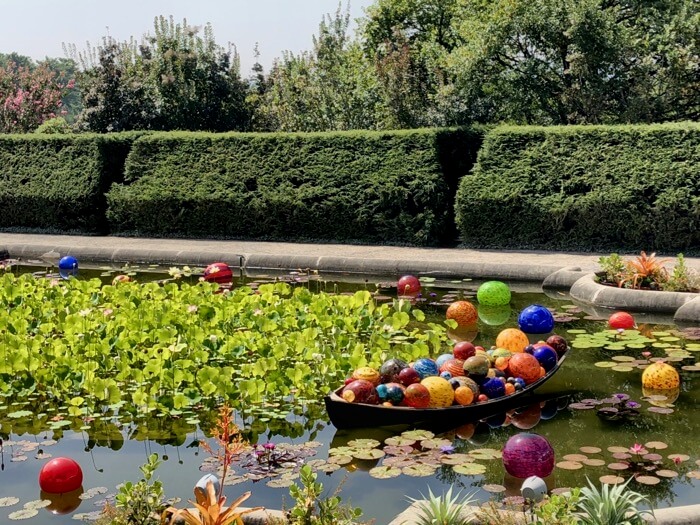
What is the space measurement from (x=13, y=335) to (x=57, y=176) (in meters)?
10.4

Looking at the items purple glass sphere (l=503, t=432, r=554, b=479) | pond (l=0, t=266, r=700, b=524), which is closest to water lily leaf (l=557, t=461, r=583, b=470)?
pond (l=0, t=266, r=700, b=524)

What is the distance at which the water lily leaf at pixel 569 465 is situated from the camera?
5.13 m

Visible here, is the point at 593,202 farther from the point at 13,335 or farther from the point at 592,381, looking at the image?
the point at 13,335

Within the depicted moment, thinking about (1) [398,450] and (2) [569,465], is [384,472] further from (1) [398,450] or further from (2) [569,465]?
(2) [569,465]

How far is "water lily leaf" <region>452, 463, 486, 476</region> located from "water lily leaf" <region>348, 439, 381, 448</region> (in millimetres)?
606

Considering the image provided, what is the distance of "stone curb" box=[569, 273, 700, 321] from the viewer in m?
9.17

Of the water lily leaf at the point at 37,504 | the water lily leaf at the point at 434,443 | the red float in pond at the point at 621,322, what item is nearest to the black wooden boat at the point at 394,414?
the water lily leaf at the point at 434,443

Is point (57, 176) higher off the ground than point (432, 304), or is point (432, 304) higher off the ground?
point (57, 176)

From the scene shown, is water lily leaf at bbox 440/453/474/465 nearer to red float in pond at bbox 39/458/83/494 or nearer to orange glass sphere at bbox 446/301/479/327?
red float in pond at bbox 39/458/83/494

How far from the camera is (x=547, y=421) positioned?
6.05 metres

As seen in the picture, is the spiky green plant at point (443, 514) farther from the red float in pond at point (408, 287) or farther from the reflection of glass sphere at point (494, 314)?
the red float in pond at point (408, 287)

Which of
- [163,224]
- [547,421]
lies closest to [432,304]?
[547,421]

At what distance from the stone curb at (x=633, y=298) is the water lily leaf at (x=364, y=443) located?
4343mm

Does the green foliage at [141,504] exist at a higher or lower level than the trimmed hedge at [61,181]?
lower
